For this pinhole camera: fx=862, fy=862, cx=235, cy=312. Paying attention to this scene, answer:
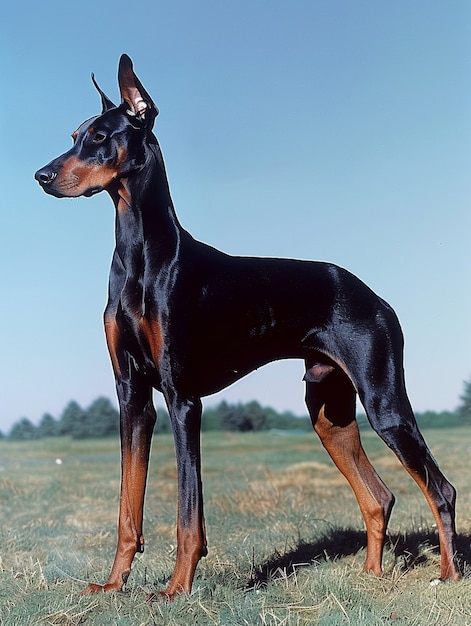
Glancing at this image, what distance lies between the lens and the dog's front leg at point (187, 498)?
4703 millimetres

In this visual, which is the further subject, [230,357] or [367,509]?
[367,509]

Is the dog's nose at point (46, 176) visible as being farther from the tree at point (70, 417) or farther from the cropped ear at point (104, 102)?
the tree at point (70, 417)

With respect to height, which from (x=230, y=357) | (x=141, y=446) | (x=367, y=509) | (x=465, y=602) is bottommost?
(x=465, y=602)

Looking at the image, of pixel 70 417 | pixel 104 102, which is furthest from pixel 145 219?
pixel 70 417

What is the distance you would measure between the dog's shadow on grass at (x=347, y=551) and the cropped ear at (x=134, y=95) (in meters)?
2.91

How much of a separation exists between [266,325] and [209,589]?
1.60 m

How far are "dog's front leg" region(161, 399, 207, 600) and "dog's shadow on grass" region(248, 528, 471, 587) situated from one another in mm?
755

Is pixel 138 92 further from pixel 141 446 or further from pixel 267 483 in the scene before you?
pixel 267 483

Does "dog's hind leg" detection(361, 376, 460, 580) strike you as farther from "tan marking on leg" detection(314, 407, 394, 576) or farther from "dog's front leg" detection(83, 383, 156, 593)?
"dog's front leg" detection(83, 383, 156, 593)

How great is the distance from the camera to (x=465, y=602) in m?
4.73

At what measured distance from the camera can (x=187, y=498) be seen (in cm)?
478

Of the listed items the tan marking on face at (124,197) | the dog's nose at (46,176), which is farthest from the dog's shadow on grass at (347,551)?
the dog's nose at (46,176)

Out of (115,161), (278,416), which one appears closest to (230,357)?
(115,161)

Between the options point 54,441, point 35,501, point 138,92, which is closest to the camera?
point 138,92
